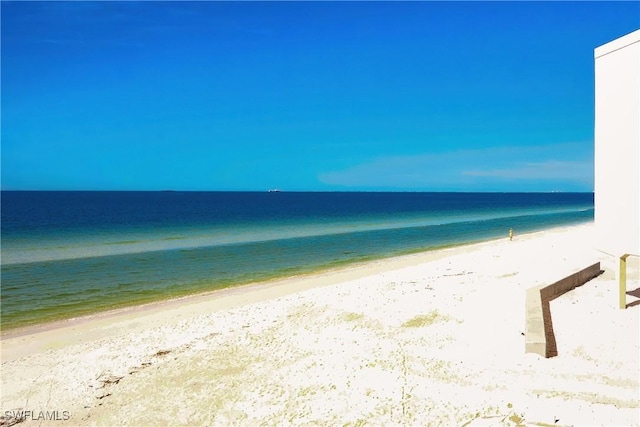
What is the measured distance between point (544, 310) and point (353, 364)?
4335 mm

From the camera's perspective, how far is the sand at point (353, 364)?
6.35 meters

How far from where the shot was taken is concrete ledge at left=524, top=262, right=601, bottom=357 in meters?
7.52

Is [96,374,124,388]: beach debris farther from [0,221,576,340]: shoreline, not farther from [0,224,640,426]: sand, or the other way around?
[0,221,576,340]: shoreline

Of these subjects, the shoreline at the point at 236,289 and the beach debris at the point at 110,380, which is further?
the shoreline at the point at 236,289

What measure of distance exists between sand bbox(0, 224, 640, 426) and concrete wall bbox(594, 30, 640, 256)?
81.5 inches

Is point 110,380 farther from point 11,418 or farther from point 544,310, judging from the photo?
point 544,310

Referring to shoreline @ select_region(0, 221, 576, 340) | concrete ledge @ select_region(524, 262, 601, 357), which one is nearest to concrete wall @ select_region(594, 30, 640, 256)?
concrete ledge @ select_region(524, 262, 601, 357)

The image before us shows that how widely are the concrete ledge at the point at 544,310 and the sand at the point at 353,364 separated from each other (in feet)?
0.57

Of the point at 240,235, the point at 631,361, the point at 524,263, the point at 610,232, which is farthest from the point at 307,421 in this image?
the point at 240,235

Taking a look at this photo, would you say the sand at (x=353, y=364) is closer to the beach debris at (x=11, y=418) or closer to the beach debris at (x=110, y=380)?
the beach debris at (x=110, y=380)

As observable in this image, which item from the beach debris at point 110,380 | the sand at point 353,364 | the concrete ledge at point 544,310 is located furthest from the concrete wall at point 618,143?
the beach debris at point 110,380

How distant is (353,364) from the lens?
8.01 m

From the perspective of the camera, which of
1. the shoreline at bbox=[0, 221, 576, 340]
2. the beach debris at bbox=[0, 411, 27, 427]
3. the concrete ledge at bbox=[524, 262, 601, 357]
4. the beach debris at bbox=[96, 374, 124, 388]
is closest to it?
the concrete ledge at bbox=[524, 262, 601, 357]

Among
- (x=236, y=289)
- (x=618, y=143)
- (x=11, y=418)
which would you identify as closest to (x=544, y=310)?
Result: (x=618, y=143)
